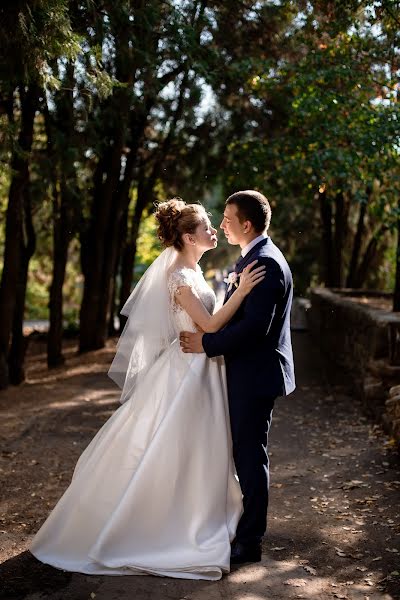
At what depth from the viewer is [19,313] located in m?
13.3

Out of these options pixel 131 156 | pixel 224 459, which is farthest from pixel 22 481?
pixel 131 156

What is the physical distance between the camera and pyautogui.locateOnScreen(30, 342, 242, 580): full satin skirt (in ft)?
14.3

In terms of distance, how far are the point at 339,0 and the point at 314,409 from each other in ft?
17.1

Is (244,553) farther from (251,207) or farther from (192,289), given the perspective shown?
(251,207)

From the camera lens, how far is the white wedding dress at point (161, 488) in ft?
14.4

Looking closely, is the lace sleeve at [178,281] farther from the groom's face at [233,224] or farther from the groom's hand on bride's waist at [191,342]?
the groom's face at [233,224]

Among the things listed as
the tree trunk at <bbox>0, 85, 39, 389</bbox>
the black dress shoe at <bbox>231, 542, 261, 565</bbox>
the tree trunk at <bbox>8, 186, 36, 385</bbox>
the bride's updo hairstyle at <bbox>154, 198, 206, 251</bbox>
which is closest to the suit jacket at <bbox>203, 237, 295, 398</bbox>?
the bride's updo hairstyle at <bbox>154, 198, 206, 251</bbox>

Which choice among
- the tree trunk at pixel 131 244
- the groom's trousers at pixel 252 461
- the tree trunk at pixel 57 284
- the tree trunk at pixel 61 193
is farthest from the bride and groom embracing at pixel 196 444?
the tree trunk at pixel 131 244

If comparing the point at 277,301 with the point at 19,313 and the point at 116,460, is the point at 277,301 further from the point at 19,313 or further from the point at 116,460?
the point at 19,313

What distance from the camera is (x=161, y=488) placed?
4.50 meters

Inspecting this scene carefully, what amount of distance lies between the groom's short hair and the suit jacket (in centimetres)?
12

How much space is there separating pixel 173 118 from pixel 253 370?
1184 centimetres

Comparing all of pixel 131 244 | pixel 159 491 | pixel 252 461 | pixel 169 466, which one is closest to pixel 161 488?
pixel 159 491

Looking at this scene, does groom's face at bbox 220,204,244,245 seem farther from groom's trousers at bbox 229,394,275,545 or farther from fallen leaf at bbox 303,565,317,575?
fallen leaf at bbox 303,565,317,575
